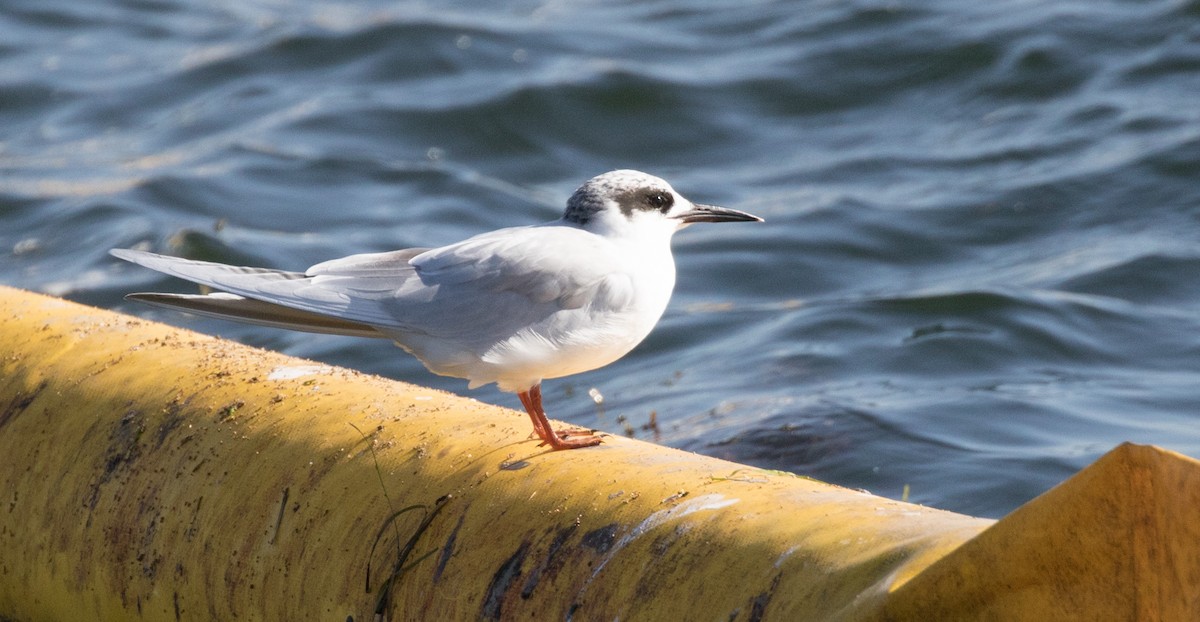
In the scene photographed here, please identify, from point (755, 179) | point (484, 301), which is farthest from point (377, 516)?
point (755, 179)

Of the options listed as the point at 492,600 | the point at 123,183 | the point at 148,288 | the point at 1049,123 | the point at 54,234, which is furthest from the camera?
the point at 1049,123

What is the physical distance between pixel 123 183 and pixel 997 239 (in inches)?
272

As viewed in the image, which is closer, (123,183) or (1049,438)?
(1049,438)

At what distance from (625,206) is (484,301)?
1.86 feet

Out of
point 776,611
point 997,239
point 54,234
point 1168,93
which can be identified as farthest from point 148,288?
point 1168,93

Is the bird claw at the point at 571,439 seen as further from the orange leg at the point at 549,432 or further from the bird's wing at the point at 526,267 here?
the bird's wing at the point at 526,267

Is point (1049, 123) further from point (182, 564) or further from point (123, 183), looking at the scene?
point (182, 564)

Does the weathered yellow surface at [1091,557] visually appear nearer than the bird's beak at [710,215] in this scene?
Yes

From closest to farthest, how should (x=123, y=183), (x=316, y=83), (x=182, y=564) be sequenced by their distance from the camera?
(x=182, y=564) < (x=123, y=183) < (x=316, y=83)

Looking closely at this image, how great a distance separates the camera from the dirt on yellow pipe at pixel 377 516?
253 cm

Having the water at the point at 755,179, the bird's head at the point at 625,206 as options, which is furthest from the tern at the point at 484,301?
the water at the point at 755,179

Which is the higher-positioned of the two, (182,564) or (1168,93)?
(1168,93)

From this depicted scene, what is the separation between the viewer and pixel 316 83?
14086 millimetres

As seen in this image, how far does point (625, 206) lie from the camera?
3.93m
